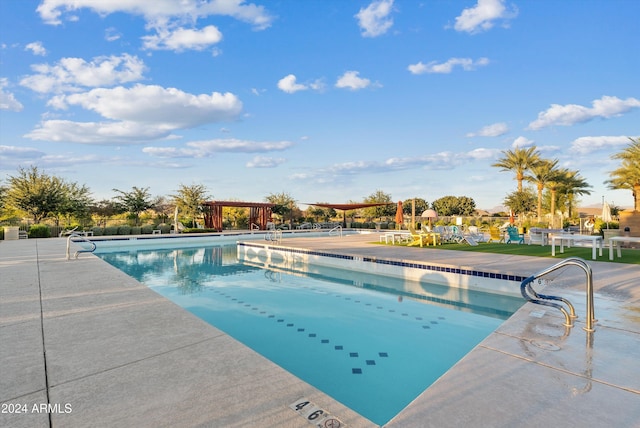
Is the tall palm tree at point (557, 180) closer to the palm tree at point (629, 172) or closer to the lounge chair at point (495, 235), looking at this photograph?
the palm tree at point (629, 172)

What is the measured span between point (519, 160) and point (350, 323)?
84.6 ft

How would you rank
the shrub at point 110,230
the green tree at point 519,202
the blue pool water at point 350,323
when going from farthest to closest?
the green tree at point 519,202
the shrub at point 110,230
the blue pool water at point 350,323

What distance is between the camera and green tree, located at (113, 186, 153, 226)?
71.0ft

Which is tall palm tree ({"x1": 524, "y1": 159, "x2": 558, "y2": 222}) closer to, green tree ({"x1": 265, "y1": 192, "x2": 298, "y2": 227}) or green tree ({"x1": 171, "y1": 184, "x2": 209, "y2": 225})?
green tree ({"x1": 265, "y1": 192, "x2": 298, "y2": 227})

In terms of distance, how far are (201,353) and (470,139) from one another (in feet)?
74.8

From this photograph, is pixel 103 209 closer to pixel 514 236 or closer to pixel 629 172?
pixel 514 236

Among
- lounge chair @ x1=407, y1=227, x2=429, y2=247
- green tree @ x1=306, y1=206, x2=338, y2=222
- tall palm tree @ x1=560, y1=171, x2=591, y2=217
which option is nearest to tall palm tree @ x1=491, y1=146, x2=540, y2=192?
tall palm tree @ x1=560, y1=171, x2=591, y2=217

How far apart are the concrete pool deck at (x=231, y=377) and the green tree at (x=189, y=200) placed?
69.7 feet

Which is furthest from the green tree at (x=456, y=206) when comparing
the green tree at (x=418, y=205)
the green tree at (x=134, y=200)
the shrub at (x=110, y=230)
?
the shrub at (x=110, y=230)

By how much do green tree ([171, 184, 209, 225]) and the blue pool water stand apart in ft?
53.9

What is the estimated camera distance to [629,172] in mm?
17031

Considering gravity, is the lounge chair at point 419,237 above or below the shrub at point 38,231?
below

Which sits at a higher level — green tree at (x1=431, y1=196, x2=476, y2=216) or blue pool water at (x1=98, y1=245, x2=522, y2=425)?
green tree at (x1=431, y1=196, x2=476, y2=216)

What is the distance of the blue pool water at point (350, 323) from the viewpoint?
2973 mm
